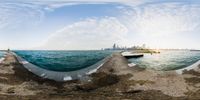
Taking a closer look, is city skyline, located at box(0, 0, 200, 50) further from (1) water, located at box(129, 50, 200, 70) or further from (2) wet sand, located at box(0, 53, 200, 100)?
(2) wet sand, located at box(0, 53, 200, 100)

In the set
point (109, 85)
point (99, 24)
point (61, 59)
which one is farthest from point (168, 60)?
point (61, 59)

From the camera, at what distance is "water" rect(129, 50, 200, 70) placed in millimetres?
14609

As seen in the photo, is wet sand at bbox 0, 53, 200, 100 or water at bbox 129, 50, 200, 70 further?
water at bbox 129, 50, 200, 70

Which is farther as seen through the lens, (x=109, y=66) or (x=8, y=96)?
(x=109, y=66)

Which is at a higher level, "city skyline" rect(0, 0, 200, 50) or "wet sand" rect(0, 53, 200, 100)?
"city skyline" rect(0, 0, 200, 50)

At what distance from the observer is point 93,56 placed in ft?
47.6

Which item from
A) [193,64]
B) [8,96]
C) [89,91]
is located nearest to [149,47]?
[193,64]

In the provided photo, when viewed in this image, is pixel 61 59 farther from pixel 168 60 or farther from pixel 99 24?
pixel 168 60

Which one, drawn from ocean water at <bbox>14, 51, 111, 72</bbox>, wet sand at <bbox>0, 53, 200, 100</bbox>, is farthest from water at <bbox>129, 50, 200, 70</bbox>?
ocean water at <bbox>14, 51, 111, 72</bbox>

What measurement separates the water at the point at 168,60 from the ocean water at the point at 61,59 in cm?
123

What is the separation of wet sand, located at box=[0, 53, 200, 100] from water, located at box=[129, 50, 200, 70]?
0.21m

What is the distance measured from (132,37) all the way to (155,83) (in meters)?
1.73

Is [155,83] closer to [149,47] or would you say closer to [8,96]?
[149,47]

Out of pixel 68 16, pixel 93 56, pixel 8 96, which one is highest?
pixel 68 16
